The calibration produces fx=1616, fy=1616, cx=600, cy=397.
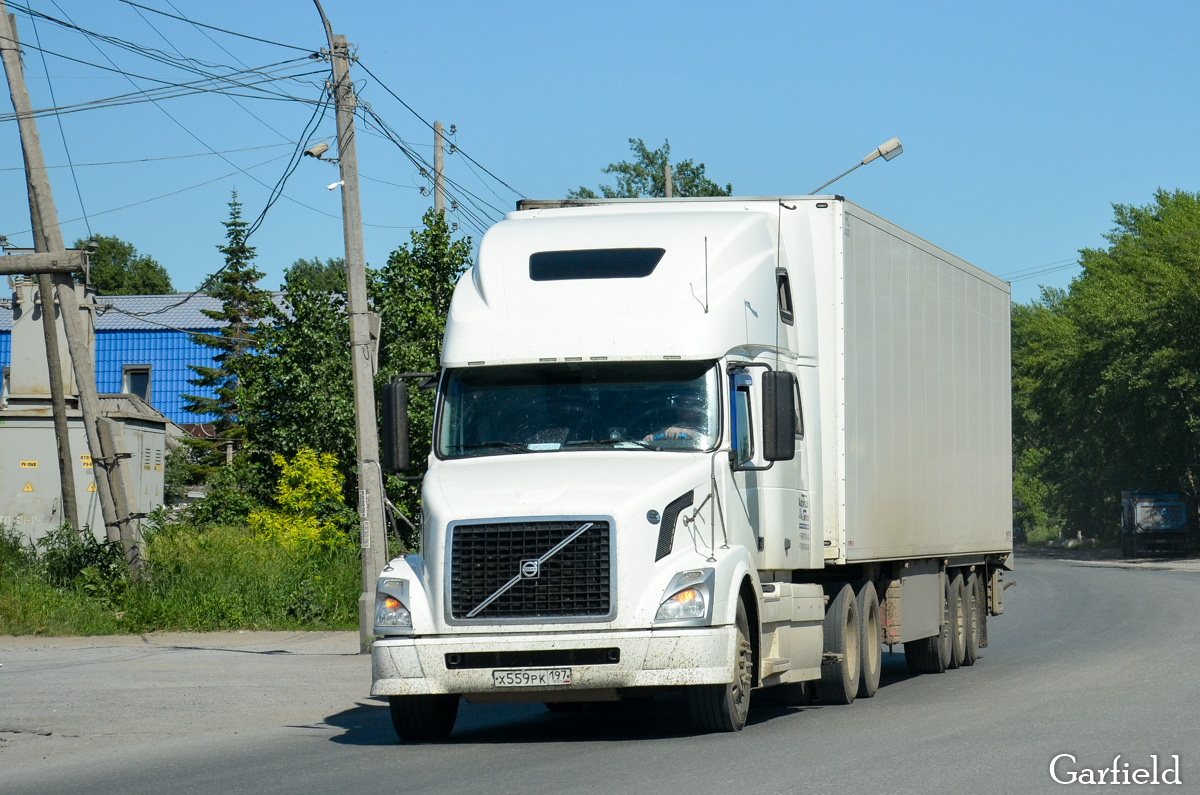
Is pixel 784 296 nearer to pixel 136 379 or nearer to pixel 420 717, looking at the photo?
pixel 420 717

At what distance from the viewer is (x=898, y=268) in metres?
15.1

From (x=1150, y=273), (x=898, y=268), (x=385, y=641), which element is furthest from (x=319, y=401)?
(x=1150, y=273)

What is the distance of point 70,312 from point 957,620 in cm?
1429

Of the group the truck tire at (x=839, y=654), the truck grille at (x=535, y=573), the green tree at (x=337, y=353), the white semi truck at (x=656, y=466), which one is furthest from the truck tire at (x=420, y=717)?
the green tree at (x=337, y=353)

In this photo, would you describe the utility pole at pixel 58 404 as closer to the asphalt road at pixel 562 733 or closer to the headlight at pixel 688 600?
the asphalt road at pixel 562 733

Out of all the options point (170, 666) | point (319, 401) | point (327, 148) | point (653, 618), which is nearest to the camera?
point (653, 618)

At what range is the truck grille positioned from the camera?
1055 centimetres

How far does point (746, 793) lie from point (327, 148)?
13312 mm

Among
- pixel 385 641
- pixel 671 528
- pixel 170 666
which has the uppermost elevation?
pixel 671 528

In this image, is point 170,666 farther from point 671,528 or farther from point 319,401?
point 319,401

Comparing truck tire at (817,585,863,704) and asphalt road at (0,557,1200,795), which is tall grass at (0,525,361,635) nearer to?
asphalt road at (0,557,1200,795)

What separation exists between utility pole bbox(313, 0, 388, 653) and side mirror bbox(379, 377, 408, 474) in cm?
726

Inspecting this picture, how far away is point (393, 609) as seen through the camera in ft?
35.5

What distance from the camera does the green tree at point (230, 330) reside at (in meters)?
65.8
